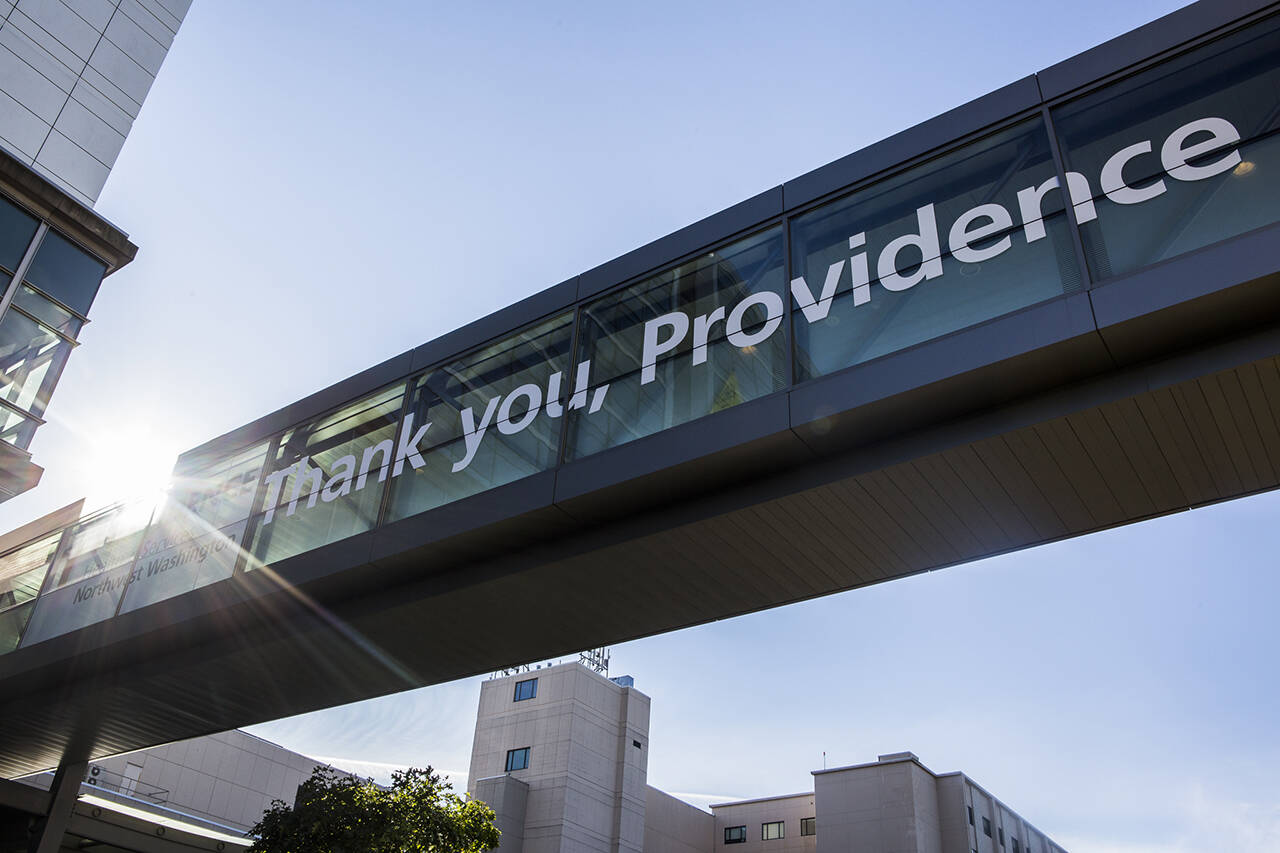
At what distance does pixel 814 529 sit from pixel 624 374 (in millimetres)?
2606

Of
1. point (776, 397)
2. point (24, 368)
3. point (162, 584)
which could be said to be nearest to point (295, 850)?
point (162, 584)

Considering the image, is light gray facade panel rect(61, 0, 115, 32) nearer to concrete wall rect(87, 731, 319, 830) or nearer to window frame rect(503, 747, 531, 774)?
concrete wall rect(87, 731, 319, 830)

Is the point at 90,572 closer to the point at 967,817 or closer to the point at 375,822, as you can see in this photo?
the point at 375,822

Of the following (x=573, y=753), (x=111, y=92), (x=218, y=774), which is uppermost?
(x=111, y=92)

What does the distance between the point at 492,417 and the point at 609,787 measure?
42.5 metres

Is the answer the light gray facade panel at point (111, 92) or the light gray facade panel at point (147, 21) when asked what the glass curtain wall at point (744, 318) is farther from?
the light gray facade panel at point (147, 21)

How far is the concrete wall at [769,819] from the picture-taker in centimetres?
6059

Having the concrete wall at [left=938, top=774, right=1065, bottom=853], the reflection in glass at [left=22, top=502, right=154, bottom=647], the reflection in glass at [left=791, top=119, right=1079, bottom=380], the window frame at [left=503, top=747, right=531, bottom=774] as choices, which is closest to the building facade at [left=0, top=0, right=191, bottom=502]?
the reflection in glass at [left=22, top=502, right=154, bottom=647]

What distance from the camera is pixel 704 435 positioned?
9828mm

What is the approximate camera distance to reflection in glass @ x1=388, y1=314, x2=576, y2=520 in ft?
37.6

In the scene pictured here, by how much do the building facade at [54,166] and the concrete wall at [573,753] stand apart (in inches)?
1345

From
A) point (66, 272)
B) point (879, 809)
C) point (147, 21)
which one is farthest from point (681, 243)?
point (879, 809)

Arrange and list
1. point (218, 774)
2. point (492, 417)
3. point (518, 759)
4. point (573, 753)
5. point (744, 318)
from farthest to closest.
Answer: point (518, 759), point (573, 753), point (218, 774), point (492, 417), point (744, 318)

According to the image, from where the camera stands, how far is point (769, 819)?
62375 mm
